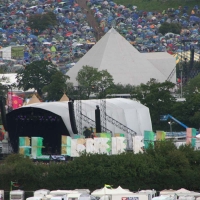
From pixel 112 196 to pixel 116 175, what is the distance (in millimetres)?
4532

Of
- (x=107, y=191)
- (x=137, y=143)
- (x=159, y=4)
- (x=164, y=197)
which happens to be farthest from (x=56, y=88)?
(x=159, y=4)

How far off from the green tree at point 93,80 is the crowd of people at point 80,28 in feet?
82.3

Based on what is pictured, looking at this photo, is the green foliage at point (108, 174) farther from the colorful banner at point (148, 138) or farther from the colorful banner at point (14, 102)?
the colorful banner at point (14, 102)

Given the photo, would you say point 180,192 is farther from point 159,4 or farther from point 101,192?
point 159,4

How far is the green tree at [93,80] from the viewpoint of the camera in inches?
3477

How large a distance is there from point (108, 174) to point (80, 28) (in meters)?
78.6

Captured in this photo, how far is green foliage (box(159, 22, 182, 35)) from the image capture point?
129625 mm

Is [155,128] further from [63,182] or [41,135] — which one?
[63,182]

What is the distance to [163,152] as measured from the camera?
179ft

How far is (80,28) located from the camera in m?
130

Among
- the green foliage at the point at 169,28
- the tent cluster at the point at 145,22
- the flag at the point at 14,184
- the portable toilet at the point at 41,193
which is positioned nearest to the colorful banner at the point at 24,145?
the flag at the point at 14,184

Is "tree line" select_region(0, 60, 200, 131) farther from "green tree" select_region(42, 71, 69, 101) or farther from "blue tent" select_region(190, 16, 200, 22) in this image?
"blue tent" select_region(190, 16, 200, 22)

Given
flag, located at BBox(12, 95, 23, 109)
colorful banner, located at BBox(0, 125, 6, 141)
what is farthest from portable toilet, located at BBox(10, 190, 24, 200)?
flag, located at BBox(12, 95, 23, 109)

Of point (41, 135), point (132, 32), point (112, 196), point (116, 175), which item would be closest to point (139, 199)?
point (112, 196)
